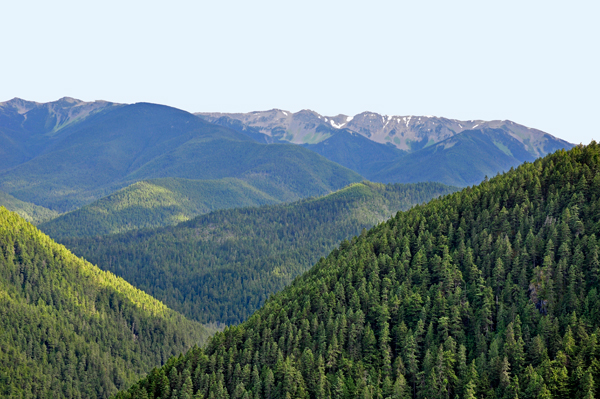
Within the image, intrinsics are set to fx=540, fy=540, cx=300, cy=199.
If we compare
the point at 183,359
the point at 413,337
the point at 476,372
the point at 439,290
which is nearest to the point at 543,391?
the point at 476,372

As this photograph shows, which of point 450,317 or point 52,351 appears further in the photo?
point 52,351

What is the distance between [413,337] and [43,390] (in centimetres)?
11372

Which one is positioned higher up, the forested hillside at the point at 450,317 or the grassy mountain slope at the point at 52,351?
the forested hillside at the point at 450,317

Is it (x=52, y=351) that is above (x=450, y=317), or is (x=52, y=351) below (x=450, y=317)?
below

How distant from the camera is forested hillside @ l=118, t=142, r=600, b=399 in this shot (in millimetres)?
101062

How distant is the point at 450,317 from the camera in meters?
118

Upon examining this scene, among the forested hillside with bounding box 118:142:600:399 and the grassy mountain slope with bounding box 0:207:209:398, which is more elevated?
the forested hillside with bounding box 118:142:600:399

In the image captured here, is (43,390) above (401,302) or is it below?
below

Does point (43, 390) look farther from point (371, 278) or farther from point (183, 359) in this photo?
point (371, 278)

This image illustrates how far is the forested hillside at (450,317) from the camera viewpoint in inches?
3979

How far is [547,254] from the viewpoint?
121 metres

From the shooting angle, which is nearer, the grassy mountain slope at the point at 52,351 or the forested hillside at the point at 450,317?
the forested hillside at the point at 450,317

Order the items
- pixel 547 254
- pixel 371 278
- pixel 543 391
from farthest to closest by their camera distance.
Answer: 1. pixel 371 278
2. pixel 547 254
3. pixel 543 391

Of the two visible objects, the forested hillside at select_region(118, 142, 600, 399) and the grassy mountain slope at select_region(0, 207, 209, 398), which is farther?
the grassy mountain slope at select_region(0, 207, 209, 398)
